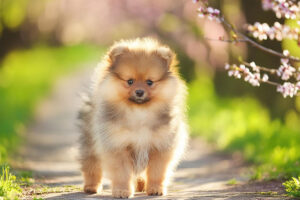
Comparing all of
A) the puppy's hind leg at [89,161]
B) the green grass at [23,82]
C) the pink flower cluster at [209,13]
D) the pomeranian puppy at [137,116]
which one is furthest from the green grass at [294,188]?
the green grass at [23,82]

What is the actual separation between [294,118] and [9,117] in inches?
226

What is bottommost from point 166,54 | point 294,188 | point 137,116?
point 294,188

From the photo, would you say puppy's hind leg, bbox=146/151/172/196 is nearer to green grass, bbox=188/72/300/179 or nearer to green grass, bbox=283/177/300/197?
green grass, bbox=283/177/300/197

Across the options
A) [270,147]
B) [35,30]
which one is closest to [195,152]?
[270,147]

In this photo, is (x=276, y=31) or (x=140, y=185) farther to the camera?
(x=140, y=185)

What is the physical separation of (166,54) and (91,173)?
1.48 m

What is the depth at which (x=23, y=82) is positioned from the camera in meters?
16.9

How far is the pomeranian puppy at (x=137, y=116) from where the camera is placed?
4.80 metres

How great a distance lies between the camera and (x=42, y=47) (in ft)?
100

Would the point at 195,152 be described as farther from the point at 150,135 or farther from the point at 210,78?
the point at 210,78

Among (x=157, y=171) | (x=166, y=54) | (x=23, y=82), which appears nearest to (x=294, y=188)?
(x=157, y=171)

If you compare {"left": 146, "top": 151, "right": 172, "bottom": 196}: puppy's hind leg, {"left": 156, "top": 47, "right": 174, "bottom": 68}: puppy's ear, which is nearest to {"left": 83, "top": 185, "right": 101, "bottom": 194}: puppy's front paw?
{"left": 146, "top": 151, "right": 172, "bottom": 196}: puppy's hind leg

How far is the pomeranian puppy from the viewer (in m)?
4.80

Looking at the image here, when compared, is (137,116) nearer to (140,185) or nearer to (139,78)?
(139,78)
